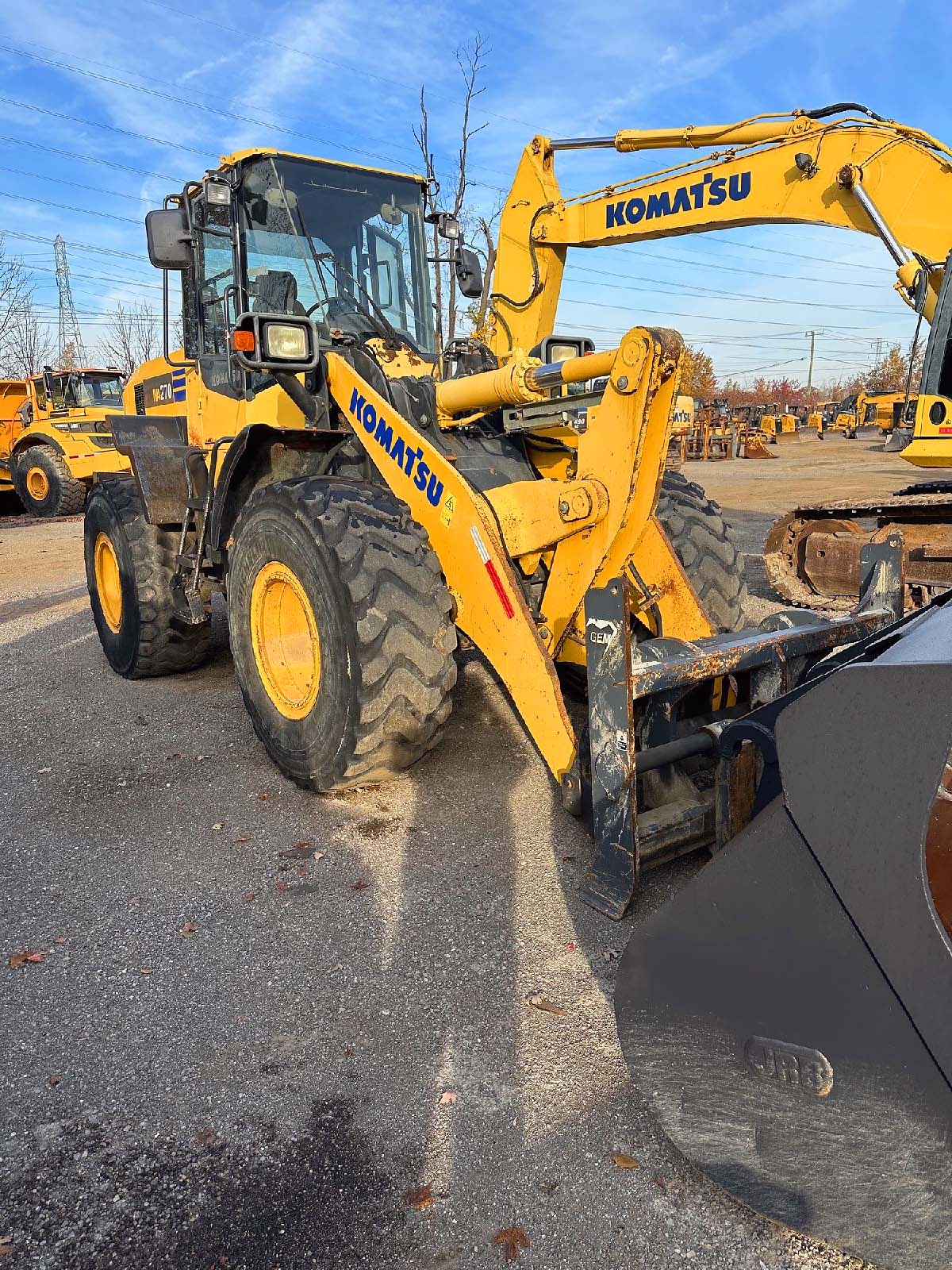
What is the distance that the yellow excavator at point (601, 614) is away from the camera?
1573 mm

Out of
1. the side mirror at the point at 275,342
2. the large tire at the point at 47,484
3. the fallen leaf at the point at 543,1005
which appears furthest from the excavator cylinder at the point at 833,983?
the large tire at the point at 47,484

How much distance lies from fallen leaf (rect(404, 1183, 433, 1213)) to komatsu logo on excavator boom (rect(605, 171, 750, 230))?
6.11m

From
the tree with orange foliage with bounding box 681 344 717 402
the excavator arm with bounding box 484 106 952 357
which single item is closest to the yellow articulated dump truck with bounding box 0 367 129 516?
the excavator arm with bounding box 484 106 952 357

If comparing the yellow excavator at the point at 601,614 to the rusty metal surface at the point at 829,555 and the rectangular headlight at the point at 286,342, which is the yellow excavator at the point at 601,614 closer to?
the rectangular headlight at the point at 286,342

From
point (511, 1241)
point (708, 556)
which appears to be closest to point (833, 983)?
point (511, 1241)

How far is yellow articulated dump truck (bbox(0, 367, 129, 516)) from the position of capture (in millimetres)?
17188

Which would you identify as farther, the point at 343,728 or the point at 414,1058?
the point at 343,728

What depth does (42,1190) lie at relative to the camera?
6.75ft

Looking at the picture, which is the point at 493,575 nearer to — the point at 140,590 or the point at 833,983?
the point at 833,983

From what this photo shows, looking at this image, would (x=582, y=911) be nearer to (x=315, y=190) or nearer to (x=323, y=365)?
(x=323, y=365)

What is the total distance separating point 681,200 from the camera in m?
6.22

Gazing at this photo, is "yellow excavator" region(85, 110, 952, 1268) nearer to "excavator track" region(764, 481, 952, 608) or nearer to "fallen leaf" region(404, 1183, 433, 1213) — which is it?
"fallen leaf" region(404, 1183, 433, 1213)

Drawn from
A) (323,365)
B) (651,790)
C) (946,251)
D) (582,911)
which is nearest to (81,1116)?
(582,911)

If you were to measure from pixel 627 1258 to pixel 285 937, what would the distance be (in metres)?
1.58
